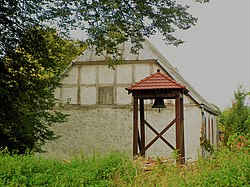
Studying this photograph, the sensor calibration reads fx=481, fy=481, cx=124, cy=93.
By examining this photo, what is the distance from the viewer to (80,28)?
37.8 ft

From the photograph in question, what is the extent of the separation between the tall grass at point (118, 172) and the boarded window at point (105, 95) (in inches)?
384

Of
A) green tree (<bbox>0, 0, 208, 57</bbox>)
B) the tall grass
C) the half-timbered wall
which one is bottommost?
the tall grass

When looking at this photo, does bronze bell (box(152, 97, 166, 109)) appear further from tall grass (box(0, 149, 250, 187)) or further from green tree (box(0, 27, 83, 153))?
tall grass (box(0, 149, 250, 187))

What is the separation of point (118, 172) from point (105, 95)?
10.6m

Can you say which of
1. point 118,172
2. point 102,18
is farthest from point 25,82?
point 118,172

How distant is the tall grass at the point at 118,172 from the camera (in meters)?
6.82

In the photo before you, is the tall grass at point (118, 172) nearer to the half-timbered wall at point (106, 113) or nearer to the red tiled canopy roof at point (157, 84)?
the red tiled canopy roof at point (157, 84)

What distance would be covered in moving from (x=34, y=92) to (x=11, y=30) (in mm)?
1844

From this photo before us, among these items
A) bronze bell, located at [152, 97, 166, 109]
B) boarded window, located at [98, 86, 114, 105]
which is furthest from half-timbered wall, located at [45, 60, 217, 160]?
bronze bell, located at [152, 97, 166, 109]

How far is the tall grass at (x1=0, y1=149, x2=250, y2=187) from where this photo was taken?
6.82 metres

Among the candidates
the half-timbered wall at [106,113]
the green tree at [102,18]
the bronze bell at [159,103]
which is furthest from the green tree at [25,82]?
the half-timbered wall at [106,113]

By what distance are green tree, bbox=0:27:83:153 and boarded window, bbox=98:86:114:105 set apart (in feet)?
16.2

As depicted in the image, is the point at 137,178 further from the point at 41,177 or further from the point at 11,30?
the point at 11,30

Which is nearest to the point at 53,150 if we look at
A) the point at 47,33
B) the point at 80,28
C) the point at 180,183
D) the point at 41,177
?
the point at 47,33
